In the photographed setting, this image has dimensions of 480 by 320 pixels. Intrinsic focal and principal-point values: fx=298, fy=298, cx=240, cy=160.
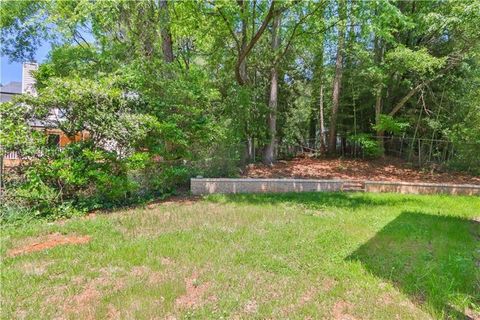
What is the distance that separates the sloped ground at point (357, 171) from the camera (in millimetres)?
8734

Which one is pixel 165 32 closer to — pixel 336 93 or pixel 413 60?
pixel 336 93

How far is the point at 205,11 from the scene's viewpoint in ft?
25.8

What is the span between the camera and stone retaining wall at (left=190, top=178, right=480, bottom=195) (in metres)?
7.02

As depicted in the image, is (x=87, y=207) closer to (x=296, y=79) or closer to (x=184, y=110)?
(x=184, y=110)

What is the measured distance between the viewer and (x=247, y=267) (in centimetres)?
326

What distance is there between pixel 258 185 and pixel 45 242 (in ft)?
15.0

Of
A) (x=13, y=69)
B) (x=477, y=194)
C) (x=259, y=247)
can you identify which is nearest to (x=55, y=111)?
(x=259, y=247)

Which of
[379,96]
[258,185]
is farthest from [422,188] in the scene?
[258,185]

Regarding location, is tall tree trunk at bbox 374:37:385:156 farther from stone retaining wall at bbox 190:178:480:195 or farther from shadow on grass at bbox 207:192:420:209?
shadow on grass at bbox 207:192:420:209

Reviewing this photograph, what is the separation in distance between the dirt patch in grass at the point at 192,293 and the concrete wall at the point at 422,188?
20.2 ft

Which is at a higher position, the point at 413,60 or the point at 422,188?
the point at 413,60

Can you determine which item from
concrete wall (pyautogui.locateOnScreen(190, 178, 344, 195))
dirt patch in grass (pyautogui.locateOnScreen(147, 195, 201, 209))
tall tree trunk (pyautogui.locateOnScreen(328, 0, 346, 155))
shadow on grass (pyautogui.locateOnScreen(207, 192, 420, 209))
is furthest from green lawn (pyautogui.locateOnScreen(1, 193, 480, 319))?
tall tree trunk (pyautogui.locateOnScreen(328, 0, 346, 155))

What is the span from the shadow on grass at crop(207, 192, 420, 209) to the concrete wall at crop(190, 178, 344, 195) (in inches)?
13.1

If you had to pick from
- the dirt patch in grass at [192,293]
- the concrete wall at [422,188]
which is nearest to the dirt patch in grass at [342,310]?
the dirt patch in grass at [192,293]
